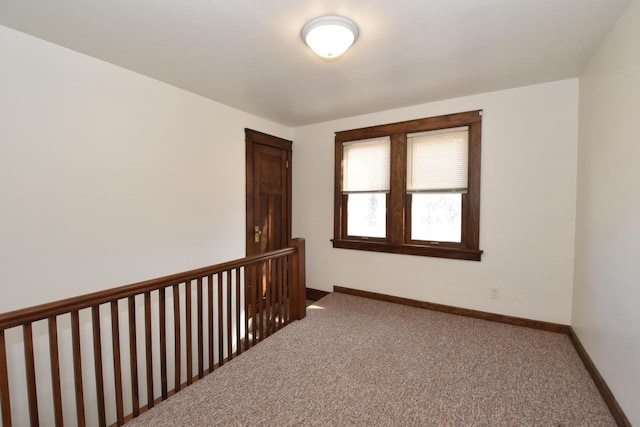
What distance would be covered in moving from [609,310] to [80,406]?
10.6ft

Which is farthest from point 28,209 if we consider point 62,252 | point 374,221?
point 374,221

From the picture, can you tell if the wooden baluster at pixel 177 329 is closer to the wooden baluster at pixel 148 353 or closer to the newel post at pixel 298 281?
the wooden baluster at pixel 148 353

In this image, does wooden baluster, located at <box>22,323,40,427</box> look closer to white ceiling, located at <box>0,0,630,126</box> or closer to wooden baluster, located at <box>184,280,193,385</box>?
wooden baluster, located at <box>184,280,193,385</box>

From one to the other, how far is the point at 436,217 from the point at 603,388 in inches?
76.1

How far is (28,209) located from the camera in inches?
77.5

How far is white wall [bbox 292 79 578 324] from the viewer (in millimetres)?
2676

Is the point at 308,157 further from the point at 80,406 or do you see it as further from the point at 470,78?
the point at 80,406

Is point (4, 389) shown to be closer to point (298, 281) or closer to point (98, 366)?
point (98, 366)

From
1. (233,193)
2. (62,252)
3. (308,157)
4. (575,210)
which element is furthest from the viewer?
(308,157)

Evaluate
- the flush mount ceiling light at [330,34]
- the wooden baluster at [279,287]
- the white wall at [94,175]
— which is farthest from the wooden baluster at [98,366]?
the flush mount ceiling light at [330,34]

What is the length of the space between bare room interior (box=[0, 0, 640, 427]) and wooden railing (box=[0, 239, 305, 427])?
2 centimetres

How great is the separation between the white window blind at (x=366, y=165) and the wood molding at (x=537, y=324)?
55.2 inches

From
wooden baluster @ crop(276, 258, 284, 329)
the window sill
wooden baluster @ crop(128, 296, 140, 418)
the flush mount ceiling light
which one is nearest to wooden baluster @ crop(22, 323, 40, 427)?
wooden baluster @ crop(128, 296, 140, 418)

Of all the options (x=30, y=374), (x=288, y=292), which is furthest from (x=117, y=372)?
(x=288, y=292)
